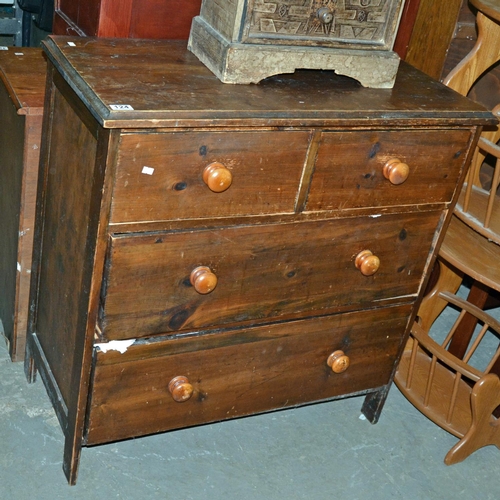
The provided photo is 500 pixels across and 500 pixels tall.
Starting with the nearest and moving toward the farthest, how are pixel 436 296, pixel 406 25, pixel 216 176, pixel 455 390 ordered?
pixel 216 176, pixel 455 390, pixel 406 25, pixel 436 296

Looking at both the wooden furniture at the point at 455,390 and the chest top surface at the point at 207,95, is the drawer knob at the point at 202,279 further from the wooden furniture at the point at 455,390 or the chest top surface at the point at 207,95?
the wooden furniture at the point at 455,390

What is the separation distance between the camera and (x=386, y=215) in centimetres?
213

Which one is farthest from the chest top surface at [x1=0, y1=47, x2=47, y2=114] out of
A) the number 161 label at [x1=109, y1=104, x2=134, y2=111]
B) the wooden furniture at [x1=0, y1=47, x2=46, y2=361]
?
the number 161 label at [x1=109, y1=104, x2=134, y2=111]

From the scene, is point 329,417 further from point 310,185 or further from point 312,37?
point 312,37

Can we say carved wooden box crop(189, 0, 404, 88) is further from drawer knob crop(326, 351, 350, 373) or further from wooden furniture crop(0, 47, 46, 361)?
drawer knob crop(326, 351, 350, 373)

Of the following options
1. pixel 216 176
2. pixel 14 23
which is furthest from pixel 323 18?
pixel 14 23

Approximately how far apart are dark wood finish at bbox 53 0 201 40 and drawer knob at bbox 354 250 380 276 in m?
0.85

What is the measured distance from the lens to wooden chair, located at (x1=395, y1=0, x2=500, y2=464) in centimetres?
237

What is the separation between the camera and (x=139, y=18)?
2.21 meters

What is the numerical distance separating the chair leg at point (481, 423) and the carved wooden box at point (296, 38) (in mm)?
993

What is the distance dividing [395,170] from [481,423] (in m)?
0.97

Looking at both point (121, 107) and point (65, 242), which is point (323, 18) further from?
point (65, 242)

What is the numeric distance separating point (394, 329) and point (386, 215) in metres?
0.45

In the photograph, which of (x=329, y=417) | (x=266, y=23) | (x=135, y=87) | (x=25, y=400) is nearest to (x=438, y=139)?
(x=266, y=23)
